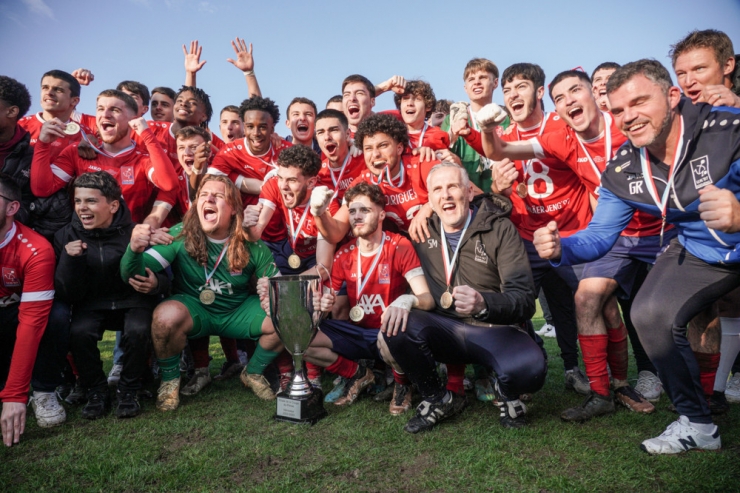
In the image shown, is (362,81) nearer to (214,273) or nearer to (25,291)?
(214,273)

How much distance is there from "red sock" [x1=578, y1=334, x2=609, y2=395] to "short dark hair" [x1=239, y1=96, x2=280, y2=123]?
4.14 meters

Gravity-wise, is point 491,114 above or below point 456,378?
above

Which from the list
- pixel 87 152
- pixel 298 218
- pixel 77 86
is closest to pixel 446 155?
pixel 298 218

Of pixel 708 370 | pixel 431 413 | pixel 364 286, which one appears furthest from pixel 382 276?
Answer: pixel 708 370

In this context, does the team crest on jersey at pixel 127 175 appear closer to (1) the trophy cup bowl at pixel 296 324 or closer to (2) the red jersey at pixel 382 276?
(1) the trophy cup bowl at pixel 296 324

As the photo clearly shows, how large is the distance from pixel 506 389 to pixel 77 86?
18.4 feet

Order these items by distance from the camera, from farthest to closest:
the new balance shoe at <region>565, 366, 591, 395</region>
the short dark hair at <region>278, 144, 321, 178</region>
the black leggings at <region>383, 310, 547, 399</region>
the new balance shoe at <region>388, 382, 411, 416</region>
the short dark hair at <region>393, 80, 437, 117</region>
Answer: the short dark hair at <region>393, 80, 437, 117</region> → the short dark hair at <region>278, 144, 321, 178</region> → the new balance shoe at <region>565, 366, 591, 395</region> → the new balance shoe at <region>388, 382, 411, 416</region> → the black leggings at <region>383, 310, 547, 399</region>

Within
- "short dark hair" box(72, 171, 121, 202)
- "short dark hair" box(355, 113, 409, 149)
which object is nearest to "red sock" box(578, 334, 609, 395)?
"short dark hair" box(355, 113, 409, 149)

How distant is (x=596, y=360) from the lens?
378 cm

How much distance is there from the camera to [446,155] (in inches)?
186

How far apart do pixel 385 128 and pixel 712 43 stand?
293 centimetres

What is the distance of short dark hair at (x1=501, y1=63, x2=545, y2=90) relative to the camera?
5164mm

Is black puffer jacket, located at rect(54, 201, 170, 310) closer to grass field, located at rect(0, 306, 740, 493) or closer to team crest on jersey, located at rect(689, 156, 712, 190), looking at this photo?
grass field, located at rect(0, 306, 740, 493)

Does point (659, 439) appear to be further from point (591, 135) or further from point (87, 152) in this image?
point (87, 152)
